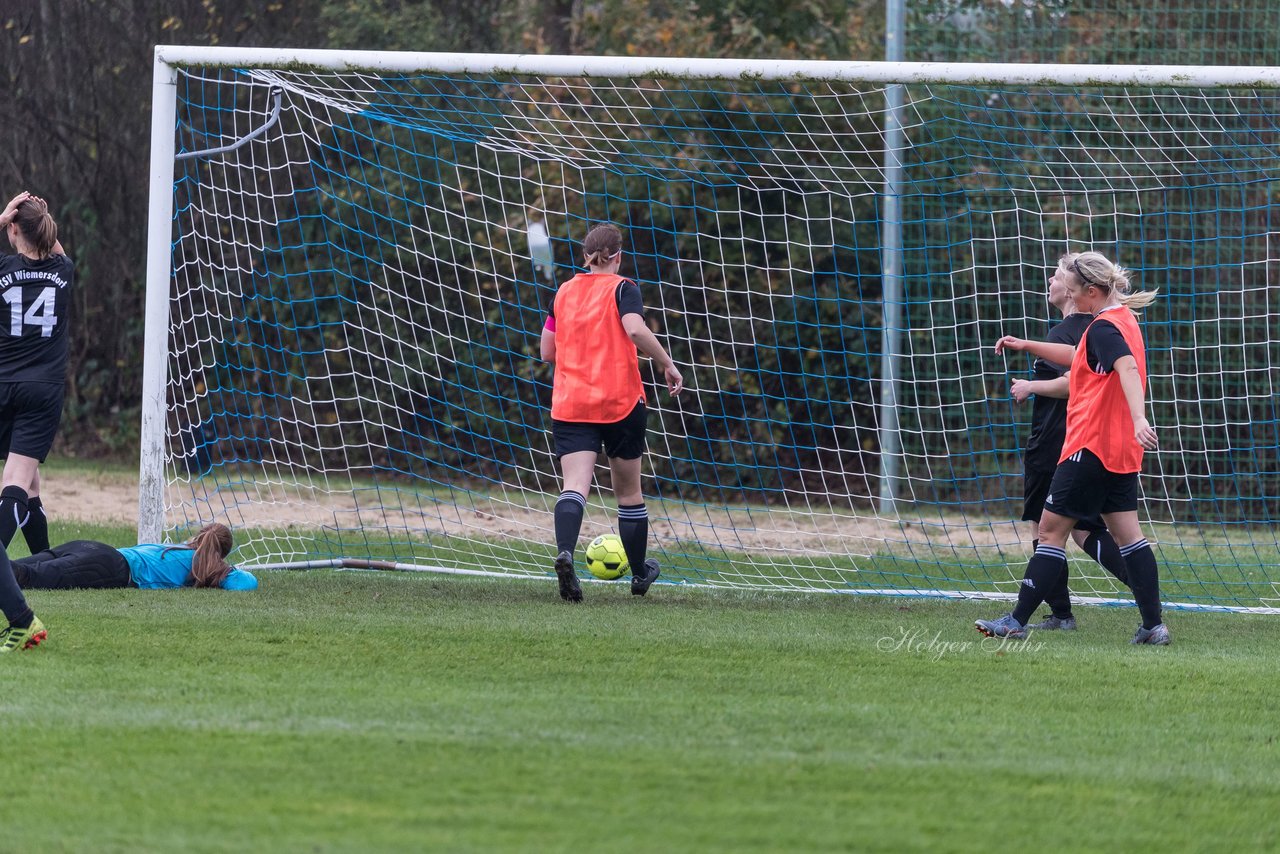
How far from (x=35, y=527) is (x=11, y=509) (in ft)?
1.45

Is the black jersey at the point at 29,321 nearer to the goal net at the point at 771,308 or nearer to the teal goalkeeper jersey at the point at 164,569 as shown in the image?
the teal goalkeeper jersey at the point at 164,569

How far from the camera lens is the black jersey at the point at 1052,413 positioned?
6.73 meters

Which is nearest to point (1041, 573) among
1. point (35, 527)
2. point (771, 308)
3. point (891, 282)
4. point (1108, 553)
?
point (1108, 553)

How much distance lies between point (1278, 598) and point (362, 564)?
512cm

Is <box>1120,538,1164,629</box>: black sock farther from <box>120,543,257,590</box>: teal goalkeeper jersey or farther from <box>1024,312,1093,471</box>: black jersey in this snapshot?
<box>120,543,257,590</box>: teal goalkeeper jersey

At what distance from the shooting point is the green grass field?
353cm

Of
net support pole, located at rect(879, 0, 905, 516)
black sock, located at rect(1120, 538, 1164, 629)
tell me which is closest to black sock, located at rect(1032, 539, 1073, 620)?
black sock, located at rect(1120, 538, 1164, 629)

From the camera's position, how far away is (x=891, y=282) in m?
11.3

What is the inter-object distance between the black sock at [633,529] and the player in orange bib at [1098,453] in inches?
68.1

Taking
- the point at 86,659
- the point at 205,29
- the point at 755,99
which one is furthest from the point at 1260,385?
the point at 205,29

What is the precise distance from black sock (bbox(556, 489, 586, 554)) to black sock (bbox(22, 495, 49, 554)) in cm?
253

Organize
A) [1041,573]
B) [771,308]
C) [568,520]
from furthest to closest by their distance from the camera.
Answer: [771,308] < [568,520] < [1041,573]

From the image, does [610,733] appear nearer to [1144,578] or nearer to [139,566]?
[1144,578]

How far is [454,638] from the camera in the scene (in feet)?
19.6
